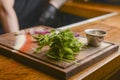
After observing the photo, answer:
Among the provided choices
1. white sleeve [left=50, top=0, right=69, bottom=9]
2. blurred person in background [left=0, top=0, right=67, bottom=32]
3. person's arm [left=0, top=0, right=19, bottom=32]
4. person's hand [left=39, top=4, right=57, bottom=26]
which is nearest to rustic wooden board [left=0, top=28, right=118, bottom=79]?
person's arm [left=0, top=0, right=19, bottom=32]

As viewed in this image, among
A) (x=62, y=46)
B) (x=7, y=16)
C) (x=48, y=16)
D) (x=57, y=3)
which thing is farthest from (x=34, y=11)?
(x=62, y=46)

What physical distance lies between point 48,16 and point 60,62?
4.16 ft

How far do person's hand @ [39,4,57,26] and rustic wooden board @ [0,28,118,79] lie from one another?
3.36 ft

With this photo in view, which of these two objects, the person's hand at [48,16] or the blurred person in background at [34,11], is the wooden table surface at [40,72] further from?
the person's hand at [48,16]

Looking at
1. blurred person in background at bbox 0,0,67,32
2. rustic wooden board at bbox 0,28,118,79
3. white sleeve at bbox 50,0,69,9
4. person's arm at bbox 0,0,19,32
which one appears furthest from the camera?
white sleeve at bbox 50,0,69,9

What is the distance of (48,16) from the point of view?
6.57 ft

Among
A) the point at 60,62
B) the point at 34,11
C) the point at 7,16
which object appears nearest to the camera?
the point at 60,62

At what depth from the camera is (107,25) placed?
57.7 inches

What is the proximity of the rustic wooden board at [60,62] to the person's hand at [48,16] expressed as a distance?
1.02m

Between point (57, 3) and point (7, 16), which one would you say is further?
point (57, 3)

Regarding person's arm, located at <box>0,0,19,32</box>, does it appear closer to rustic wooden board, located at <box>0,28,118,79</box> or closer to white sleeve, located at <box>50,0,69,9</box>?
rustic wooden board, located at <box>0,28,118,79</box>

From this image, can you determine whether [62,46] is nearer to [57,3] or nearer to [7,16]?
[7,16]

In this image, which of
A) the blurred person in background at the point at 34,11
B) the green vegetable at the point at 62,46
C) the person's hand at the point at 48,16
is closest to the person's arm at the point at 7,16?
the blurred person in background at the point at 34,11

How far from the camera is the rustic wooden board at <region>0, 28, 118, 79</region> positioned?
2.45 ft
